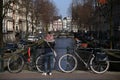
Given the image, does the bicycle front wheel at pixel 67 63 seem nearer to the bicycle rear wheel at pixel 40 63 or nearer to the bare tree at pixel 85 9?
the bicycle rear wheel at pixel 40 63

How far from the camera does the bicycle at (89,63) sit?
685 inches

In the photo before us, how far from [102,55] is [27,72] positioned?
3339 mm

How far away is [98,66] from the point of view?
17469 mm

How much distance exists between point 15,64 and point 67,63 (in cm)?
226

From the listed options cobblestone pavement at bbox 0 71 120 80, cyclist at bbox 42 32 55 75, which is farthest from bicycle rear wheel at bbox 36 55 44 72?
cobblestone pavement at bbox 0 71 120 80

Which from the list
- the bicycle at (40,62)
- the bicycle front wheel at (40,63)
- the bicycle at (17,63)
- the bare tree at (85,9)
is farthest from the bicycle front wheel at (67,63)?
the bare tree at (85,9)

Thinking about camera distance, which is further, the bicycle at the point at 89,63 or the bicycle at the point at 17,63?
the bicycle at the point at 17,63

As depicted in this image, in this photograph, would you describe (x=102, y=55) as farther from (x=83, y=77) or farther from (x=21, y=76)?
(x=21, y=76)

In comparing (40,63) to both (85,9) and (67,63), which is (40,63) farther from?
(85,9)

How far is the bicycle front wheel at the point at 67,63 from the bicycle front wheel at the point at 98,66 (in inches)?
29.3

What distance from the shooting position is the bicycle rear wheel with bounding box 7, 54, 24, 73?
694 inches

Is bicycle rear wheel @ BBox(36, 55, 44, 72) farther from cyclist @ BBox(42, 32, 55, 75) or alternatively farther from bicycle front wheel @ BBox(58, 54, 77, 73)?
bicycle front wheel @ BBox(58, 54, 77, 73)

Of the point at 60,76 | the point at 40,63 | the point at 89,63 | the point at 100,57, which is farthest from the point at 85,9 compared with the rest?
the point at 60,76

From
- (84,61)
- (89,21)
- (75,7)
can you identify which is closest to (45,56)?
(84,61)
